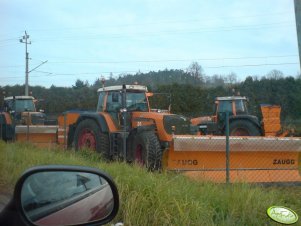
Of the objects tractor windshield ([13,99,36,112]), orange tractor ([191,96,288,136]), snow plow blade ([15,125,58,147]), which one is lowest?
snow plow blade ([15,125,58,147])

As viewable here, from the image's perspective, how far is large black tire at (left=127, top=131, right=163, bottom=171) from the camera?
1080 centimetres

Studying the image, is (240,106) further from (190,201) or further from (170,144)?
(190,201)

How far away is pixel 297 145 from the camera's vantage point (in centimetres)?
1039

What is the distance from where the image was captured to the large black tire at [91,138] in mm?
12438

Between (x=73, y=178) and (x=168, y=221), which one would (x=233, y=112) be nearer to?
(x=168, y=221)

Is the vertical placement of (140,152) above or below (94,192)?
below

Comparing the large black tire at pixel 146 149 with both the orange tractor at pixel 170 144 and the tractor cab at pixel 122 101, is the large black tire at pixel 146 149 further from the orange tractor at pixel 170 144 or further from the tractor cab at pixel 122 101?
the tractor cab at pixel 122 101

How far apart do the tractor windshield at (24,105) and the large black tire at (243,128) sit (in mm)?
9832

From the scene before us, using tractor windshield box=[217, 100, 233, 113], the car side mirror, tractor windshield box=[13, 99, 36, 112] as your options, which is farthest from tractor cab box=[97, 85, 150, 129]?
the car side mirror

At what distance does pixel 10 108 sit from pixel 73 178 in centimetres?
1900

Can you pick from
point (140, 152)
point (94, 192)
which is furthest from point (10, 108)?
point (94, 192)

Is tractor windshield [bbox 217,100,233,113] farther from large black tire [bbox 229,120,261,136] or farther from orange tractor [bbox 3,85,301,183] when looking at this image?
orange tractor [bbox 3,85,301,183]

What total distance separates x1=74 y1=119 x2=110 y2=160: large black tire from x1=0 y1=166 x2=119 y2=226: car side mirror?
9.04 m

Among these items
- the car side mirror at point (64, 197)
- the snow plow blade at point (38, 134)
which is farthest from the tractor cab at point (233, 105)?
the car side mirror at point (64, 197)
